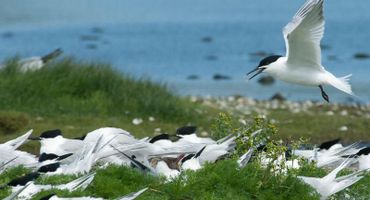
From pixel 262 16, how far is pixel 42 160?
33162 mm

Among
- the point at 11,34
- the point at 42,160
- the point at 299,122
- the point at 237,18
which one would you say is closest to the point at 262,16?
the point at 237,18

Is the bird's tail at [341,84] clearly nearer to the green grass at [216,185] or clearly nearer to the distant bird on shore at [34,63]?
the green grass at [216,185]

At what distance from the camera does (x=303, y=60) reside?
10727 millimetres

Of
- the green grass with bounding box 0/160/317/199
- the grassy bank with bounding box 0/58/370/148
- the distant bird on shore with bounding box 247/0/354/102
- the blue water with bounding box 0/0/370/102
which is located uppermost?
the distant bird on shore with bounding box 247/0/354/102

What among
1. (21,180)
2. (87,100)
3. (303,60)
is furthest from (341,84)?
(87,100)

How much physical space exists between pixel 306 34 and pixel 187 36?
82.1ft

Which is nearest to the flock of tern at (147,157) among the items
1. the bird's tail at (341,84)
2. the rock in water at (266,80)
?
the bird's tail at (341,84)

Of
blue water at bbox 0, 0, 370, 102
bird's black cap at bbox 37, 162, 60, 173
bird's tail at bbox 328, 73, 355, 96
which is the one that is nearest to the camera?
bird's black cap at bbox 37, 162, 60, 173

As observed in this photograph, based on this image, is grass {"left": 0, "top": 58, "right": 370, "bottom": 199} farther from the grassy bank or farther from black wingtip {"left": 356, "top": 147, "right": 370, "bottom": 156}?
black wingtip {"left": 356, "top": 147, "right": 370, "bottom": 156}

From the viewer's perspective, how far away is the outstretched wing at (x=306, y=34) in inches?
393

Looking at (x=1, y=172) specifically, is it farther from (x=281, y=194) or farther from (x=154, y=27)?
(x=154, y=27)

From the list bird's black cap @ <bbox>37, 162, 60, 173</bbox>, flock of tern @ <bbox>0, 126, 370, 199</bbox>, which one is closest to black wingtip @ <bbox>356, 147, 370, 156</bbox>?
flock of tern @ <bbox>0, 126, 370, 199</bbox>

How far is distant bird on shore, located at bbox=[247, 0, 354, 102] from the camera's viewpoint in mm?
10180

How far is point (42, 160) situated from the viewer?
899cm
